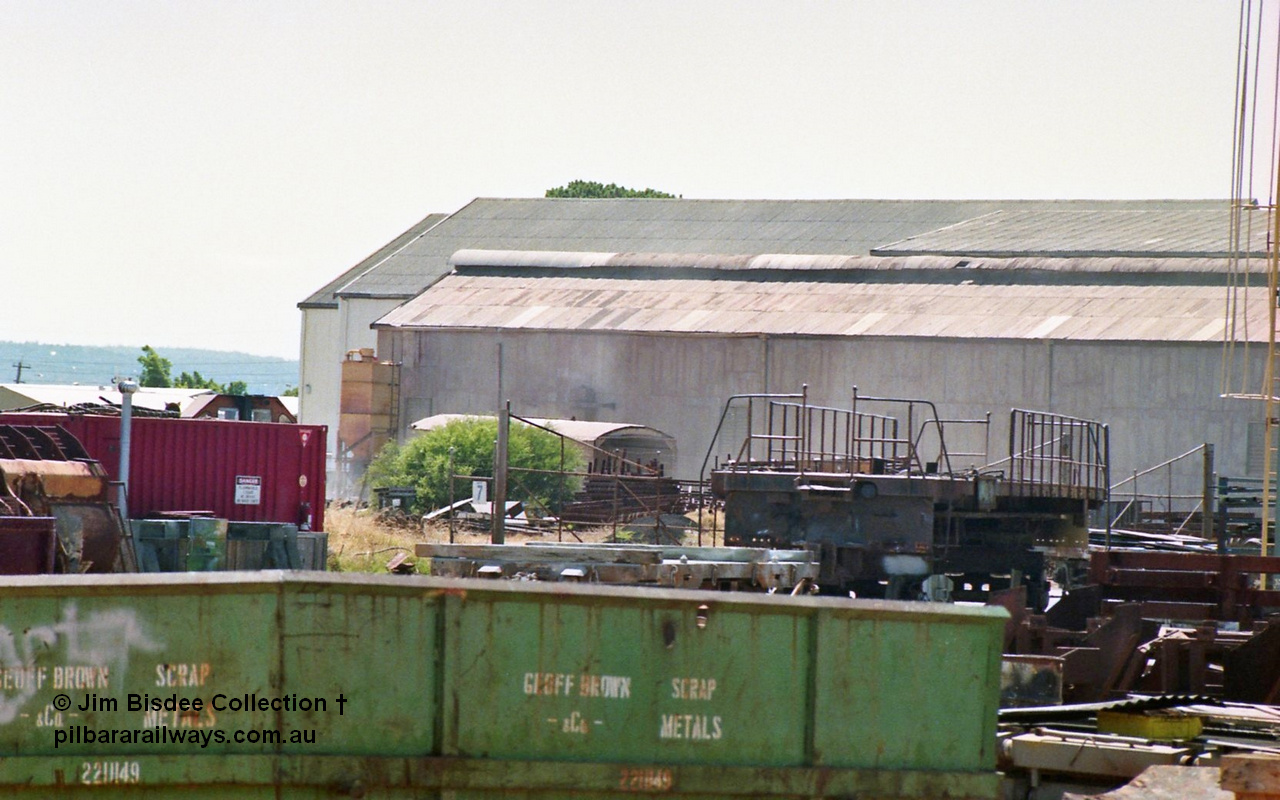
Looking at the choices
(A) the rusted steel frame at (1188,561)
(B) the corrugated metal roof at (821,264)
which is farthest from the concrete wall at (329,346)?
(A) the rusted steel frame at (1188,561)

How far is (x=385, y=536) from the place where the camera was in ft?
91.3

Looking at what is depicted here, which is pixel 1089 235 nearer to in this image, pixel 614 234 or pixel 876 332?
pixel 876 332

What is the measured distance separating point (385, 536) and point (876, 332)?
16134mm

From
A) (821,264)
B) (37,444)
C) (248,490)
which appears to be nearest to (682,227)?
(821,264)

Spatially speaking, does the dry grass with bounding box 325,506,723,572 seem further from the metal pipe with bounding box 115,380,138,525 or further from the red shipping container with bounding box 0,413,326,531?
the metal pipe with bounding box 115,380,138,525

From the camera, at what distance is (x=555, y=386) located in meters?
42.3

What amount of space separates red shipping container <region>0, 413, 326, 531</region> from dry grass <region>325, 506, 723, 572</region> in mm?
1146

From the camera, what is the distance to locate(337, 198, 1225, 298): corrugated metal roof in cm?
5450

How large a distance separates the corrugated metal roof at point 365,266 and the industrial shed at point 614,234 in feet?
0.25

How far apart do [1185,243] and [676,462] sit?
16.7 meters

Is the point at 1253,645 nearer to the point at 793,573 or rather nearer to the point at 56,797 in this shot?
the point at 793,573

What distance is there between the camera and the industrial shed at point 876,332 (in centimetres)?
3678

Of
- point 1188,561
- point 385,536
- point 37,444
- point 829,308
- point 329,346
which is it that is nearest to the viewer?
point 1188,561

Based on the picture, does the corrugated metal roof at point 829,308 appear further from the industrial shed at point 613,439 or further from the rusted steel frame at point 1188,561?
the rusted steel frame at point 1188,561
